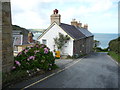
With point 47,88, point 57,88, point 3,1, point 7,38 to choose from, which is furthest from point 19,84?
point 3,1

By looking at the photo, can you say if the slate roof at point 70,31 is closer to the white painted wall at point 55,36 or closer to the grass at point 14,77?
the white painted wall at point 55,36

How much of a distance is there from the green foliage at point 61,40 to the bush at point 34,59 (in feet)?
38.3

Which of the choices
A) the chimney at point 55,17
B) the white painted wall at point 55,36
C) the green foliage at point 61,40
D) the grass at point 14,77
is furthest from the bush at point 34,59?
the chimney at point 55,17

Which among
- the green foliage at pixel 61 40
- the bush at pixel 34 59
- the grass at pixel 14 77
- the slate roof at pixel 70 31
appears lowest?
the grass at pixel 14 77

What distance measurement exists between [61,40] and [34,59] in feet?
44.2

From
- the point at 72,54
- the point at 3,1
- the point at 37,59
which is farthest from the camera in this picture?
the point at 72,54

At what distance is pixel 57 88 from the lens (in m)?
9.04

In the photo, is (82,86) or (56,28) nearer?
(82,86)

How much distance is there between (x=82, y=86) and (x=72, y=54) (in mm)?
Result: 16367

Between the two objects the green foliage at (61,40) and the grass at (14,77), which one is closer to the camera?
the grass at (14,77)

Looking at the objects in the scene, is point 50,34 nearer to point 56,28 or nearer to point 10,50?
point 56,28

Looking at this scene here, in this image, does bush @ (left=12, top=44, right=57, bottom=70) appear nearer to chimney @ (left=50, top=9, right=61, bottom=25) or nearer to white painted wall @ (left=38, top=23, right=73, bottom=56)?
white painted wall @ (left=38, top=23, right=73, bottom=56)

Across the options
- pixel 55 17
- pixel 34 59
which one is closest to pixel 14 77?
pixel 34 59

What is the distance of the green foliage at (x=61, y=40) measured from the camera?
25.8m
